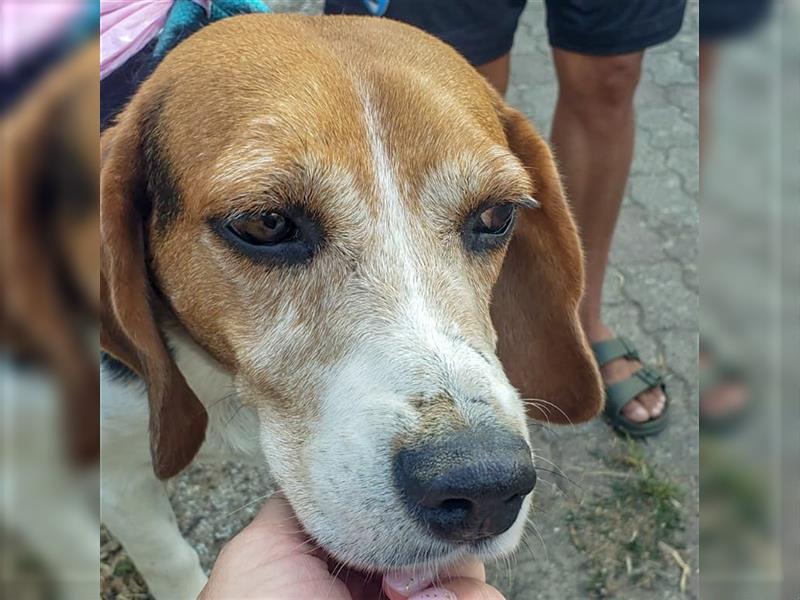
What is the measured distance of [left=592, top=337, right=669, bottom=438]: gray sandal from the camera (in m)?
3.29

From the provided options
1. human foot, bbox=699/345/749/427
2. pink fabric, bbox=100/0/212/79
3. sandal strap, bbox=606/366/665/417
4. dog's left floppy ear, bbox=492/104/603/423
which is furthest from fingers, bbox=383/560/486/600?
sandal strap, bbox=606/366/665/417

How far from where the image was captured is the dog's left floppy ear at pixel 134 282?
6.12 feet

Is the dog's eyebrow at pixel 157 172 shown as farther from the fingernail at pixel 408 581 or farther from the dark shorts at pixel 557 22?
the fingernail at pixel 408 581

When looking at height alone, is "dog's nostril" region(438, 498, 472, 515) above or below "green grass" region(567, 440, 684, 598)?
above

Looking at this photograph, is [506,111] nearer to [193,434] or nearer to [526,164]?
[526,164]

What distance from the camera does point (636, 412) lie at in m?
3.31

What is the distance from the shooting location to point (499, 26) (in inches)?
102

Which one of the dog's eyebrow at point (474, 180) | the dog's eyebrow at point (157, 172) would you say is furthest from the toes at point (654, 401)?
the dog's eyebrow at point (157, 172)

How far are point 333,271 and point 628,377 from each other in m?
1.98

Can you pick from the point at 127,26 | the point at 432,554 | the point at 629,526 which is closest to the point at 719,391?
the point at 432,554

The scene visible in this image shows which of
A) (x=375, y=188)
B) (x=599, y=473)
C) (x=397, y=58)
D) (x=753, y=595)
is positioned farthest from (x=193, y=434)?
(x=599, y=473)

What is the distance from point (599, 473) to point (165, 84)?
85.6 inches

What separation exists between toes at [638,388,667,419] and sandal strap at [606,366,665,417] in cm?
2

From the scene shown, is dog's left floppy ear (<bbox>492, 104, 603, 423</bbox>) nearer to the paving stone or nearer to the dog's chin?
the dog's chin
